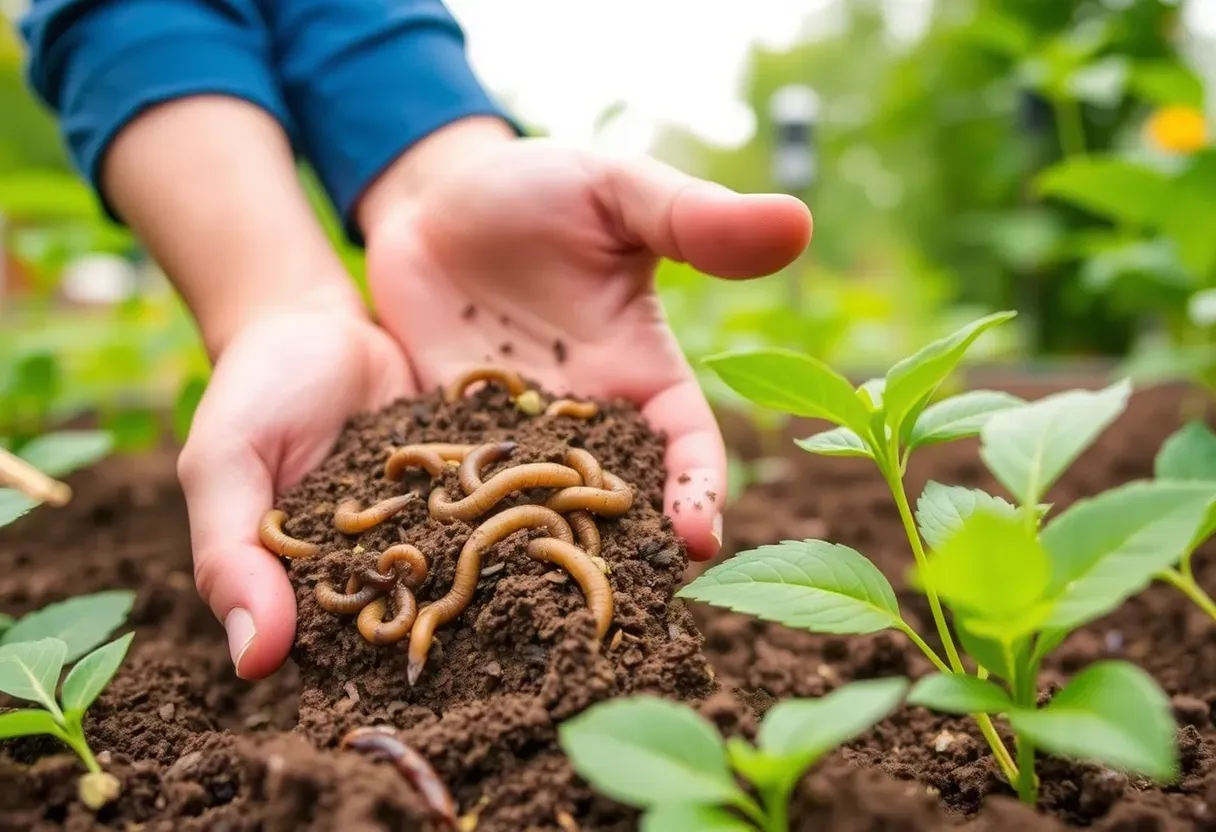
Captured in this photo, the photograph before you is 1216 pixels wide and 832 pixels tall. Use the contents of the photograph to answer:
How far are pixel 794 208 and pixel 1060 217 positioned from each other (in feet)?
21.7

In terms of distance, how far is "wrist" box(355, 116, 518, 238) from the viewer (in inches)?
112

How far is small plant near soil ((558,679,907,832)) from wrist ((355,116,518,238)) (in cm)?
199

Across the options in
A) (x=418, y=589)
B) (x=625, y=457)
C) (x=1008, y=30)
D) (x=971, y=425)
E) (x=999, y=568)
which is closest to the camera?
(x=999, y=568)

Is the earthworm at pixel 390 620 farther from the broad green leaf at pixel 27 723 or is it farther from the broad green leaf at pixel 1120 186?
the broad green leaf at pixel 1120 186

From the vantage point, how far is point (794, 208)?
1.85m

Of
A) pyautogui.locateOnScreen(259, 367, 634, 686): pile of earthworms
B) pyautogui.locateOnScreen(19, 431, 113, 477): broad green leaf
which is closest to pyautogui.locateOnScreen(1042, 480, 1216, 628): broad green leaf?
pyautogui.locateOnScreen(259, 367, 634, 686): pile of earthworms

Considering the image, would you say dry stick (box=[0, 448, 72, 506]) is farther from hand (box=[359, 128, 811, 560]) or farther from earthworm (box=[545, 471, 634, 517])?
hand (box=[359, 128, 811, 560])

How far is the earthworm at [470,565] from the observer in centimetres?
165

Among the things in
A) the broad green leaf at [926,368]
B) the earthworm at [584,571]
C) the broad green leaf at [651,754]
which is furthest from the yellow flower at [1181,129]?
the broad green leaf at [651,754]

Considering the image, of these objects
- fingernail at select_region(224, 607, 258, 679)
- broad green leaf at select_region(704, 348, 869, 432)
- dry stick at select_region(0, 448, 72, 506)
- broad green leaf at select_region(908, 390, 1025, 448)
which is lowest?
fingernail at select_region(224, 607, 258, 679)

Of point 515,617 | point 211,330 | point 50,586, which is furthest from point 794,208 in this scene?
point 50,586

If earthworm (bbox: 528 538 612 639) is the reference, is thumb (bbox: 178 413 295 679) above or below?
below

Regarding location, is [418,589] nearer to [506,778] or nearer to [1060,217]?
[506,778]

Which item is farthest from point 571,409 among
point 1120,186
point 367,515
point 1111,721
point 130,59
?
point 1120,186
